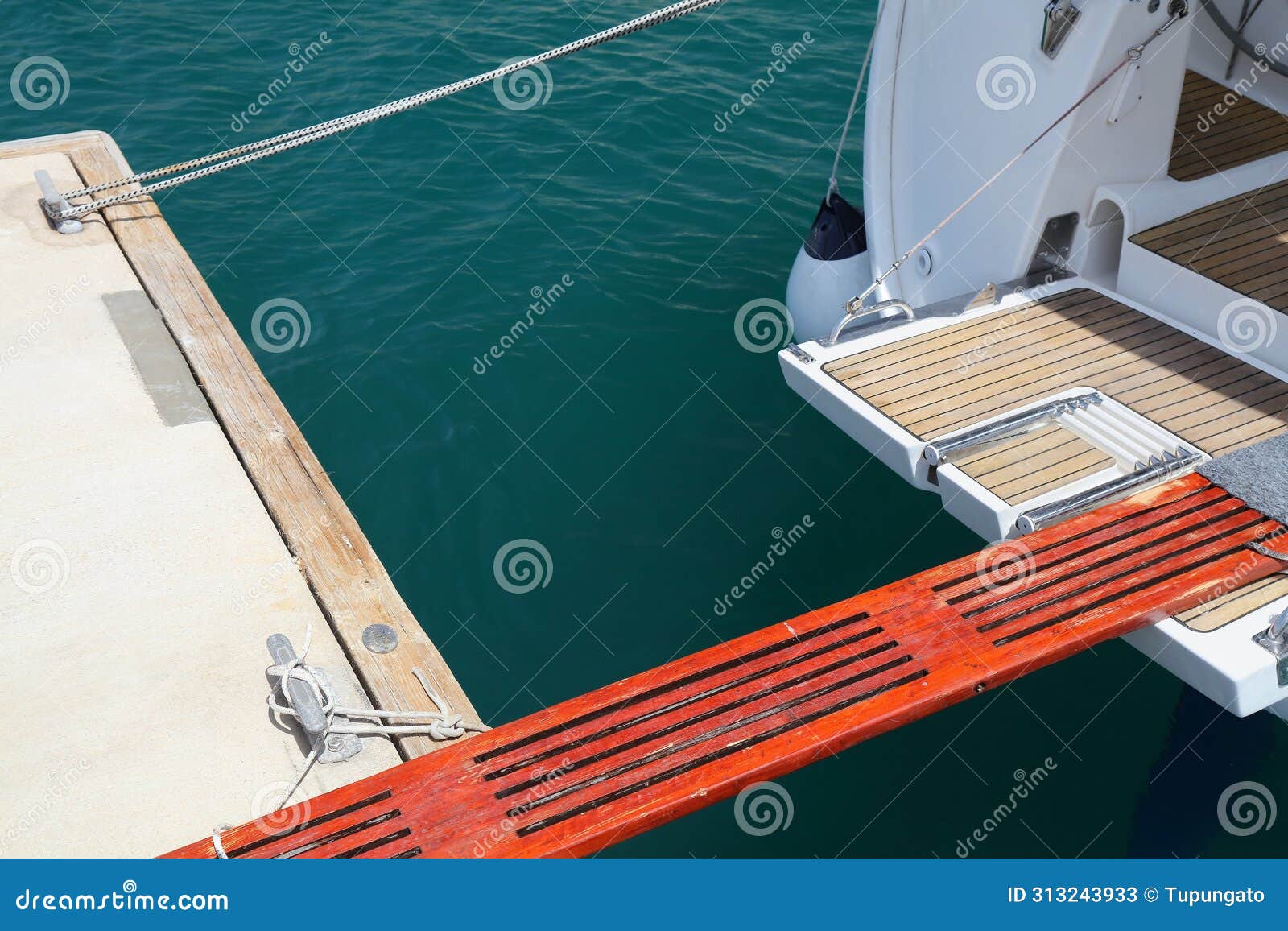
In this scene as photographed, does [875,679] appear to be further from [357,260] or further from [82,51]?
[82,51]

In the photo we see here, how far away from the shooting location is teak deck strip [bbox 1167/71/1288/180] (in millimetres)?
5926

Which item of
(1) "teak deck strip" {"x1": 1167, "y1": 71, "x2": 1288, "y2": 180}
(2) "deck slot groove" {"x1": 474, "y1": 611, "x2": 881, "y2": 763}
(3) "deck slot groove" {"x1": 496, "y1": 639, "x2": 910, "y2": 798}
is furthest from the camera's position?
(1) "teak deck strip" {"x1": 1167, "y1": 71, "x2": 1288, "y2": 180}

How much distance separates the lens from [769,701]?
3566mm

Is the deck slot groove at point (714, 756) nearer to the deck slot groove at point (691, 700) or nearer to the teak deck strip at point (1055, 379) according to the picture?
the deck slot groove at point (691, 700)

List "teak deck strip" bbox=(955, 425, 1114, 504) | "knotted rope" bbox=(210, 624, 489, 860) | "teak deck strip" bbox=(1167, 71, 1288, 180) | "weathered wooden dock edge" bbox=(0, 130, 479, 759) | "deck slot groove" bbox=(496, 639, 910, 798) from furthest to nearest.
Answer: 1. "teak deck strip" bbox=(1167, 71, 1288, 180)
2. "teak deck strip" bbox=(955, 425, 1114, 504)
3. "weathered wooden dock edge" bbox=(0, 130, 479, 759)
4. "knotted rope" bbox=(210, 624, 489, 860)
5. "deck slot groove" bbox=(496, 639, 910, 798)

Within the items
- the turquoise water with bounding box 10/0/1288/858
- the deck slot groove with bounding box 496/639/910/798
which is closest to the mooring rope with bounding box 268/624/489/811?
the deck slot groove with bounding box 496/639/910/798

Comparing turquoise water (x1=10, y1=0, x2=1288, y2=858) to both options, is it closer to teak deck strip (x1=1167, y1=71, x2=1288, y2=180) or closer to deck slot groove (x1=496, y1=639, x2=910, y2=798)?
deck slot groove (x1=496, y1=639, x2=910, y2=798)

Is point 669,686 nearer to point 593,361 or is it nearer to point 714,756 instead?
point 714,756

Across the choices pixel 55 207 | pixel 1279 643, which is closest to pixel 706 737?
pixel 1279 643

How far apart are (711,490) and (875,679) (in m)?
2.60

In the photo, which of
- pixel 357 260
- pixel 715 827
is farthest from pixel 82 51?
pixel 715 827

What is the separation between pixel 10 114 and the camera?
863 cm

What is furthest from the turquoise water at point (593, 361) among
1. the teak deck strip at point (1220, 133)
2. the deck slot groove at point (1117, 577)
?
the teak deck strip at point (1220, 133)

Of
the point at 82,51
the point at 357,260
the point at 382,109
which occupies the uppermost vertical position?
the point at 82,51
